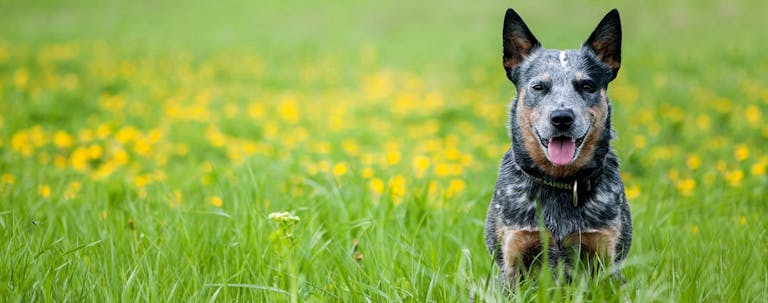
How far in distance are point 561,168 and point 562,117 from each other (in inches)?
13.6

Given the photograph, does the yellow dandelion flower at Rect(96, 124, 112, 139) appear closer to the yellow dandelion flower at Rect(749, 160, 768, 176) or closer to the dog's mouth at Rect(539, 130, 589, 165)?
the dog's mouth at Rect(539, 130, 589, 165)

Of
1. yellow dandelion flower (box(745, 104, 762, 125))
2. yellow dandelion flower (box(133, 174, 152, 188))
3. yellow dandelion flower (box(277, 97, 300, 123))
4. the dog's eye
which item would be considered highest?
the dog's eye

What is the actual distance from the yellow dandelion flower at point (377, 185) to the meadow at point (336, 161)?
0.8 inches

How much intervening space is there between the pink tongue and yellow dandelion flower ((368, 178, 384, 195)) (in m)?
1.59

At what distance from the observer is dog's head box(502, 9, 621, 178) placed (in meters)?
3.12

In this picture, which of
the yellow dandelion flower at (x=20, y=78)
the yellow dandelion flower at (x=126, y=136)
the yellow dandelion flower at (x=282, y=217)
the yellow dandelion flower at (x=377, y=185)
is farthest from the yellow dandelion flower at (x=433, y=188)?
the yellow dandelion flower at (x=20, y=78)

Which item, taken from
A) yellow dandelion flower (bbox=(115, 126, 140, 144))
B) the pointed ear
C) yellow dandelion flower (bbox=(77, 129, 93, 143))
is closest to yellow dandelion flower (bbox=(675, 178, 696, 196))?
the pointed ear

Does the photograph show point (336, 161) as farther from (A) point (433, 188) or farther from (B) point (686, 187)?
(B) point (686, 187)

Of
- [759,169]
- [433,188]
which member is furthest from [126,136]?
[759,169]

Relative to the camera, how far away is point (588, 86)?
10.6 ft

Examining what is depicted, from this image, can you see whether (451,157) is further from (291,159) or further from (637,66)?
(637,66)

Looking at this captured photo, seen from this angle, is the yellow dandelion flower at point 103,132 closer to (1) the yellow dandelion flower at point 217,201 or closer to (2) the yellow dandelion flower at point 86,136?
(2) the yellow dandelion flower at point 86,136

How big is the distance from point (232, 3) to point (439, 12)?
6889 mm

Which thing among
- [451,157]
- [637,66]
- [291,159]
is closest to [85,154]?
[291,159]
